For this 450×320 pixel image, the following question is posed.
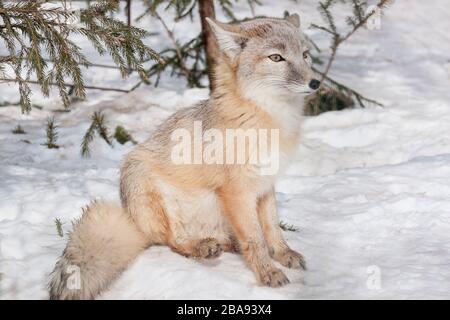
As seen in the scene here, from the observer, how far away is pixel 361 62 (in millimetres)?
10008

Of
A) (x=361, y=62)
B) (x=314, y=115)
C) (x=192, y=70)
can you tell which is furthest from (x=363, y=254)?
(x=361, y=62)

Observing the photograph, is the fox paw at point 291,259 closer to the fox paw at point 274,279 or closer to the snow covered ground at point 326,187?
the snow covered ground at point 326,187

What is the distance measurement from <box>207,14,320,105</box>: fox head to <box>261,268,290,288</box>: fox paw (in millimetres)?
1271

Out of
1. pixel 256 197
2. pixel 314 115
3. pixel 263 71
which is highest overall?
pixel 263 71

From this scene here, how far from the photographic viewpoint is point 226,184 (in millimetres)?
4289

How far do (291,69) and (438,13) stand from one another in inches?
325

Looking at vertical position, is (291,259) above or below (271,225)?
below

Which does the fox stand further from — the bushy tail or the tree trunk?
the tree trunk

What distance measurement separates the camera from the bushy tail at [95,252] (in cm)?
370

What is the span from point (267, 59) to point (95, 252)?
71.7 inches

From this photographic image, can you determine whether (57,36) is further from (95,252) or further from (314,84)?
(314,84)

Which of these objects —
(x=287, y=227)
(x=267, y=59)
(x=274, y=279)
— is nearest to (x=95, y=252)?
(x=274, y=279)

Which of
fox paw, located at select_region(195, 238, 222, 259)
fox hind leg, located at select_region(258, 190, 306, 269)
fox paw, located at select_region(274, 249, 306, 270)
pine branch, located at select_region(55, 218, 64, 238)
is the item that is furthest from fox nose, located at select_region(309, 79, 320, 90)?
pine branch, located at select_region(55, 218, 64, 238)

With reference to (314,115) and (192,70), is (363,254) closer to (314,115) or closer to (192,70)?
(314,115)
